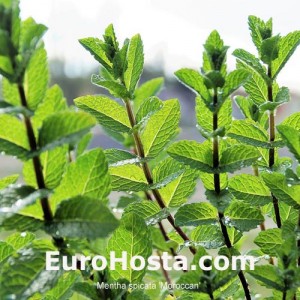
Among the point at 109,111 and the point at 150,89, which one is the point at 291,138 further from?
the point at 150,89

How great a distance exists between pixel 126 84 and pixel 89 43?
0.12 ft

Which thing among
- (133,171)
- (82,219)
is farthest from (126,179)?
(82,219)

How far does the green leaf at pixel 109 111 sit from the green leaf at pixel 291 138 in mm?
115

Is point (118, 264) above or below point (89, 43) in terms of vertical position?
below

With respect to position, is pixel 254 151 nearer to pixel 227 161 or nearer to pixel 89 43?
pixel 227 161

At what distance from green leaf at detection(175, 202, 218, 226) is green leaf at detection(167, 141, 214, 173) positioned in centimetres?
4

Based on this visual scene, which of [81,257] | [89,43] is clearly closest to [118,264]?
[81,257]

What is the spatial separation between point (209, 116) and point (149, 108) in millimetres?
44

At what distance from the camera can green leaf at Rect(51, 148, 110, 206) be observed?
0.30 metres

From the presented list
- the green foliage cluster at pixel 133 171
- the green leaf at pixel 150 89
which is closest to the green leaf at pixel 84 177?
the green foliage cluster at pixel 133 171

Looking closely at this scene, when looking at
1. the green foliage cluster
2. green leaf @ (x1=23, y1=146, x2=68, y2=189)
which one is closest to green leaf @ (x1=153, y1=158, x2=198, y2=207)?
the green foliage cluster

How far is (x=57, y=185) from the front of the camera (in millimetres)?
295

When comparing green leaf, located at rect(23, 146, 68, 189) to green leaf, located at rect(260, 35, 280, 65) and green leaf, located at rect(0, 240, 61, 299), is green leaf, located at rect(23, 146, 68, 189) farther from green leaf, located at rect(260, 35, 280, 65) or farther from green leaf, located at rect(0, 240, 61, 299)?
green leaf, located at rect(260, 35, 280, 65)

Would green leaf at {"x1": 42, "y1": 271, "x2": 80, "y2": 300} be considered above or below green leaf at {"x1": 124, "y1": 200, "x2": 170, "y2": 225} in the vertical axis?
below
